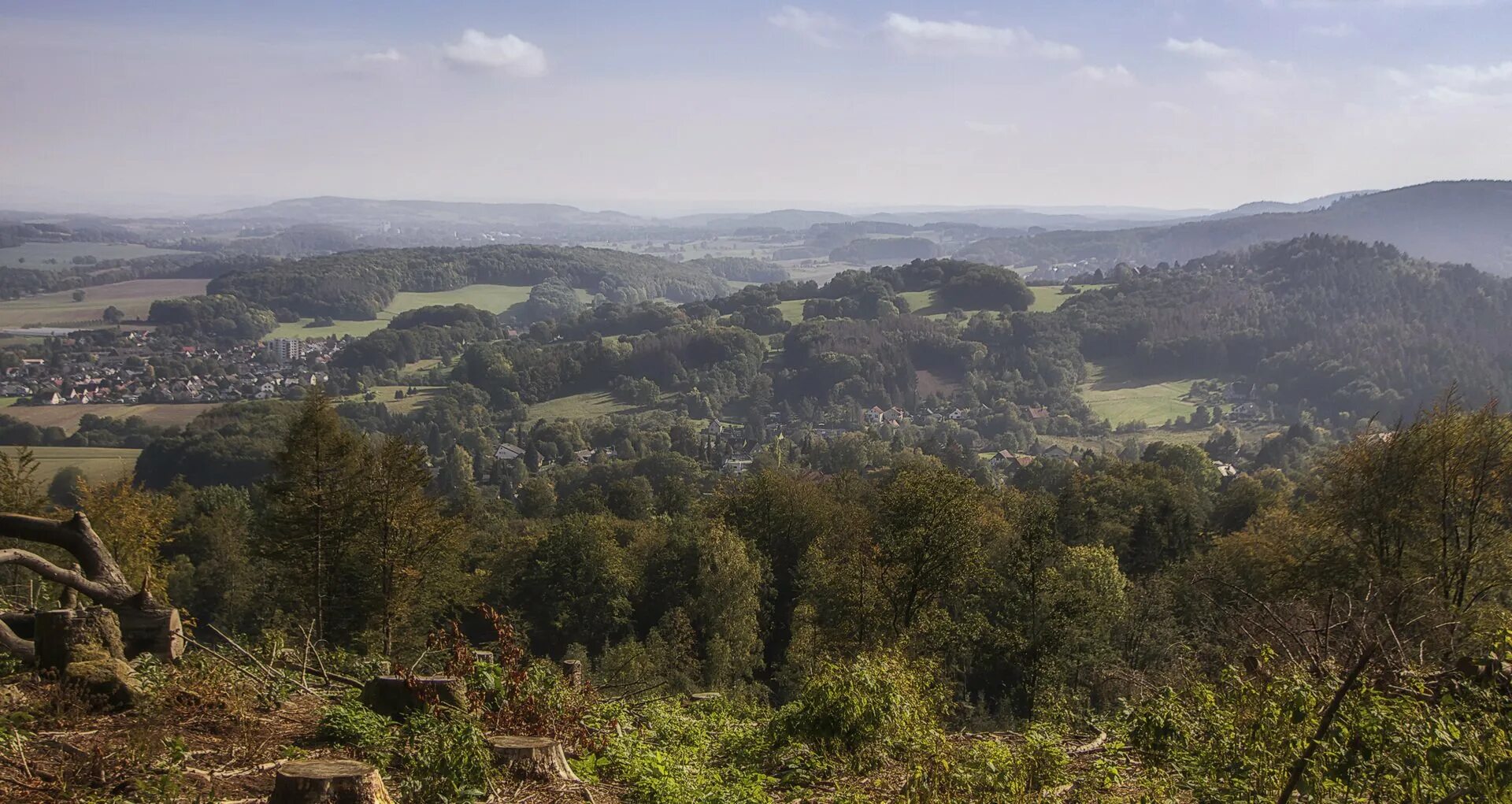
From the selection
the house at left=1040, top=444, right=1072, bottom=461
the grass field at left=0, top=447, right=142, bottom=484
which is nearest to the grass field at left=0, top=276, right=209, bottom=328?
the grass field at left=0, top=447, right=142, bottom=484

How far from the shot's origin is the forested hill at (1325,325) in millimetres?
103375

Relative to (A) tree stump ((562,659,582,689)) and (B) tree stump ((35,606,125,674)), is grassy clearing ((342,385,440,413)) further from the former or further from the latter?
(B) tree stump ((35,606,125,674))

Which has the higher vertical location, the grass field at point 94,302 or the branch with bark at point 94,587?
the branch with bark at point 94,587

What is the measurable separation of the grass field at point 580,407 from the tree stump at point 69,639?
293 ft

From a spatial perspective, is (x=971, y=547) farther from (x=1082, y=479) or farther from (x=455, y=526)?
(x=1082, y=479)

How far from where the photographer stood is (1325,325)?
128625mm

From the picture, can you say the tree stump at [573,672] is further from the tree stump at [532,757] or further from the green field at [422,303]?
the green field at [422,303]

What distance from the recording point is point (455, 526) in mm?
19391

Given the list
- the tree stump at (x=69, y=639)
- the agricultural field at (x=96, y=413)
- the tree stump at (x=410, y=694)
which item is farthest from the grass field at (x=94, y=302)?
the tree stump at (x=410, y=694)

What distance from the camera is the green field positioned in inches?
5487

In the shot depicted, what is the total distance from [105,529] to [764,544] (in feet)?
57.3

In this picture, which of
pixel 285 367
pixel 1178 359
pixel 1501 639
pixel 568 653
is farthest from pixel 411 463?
pixel 1178 359

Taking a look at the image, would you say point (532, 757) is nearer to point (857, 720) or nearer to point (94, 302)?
point (857, 720)

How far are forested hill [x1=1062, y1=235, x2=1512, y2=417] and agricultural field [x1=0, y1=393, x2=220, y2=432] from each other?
112418 mm
